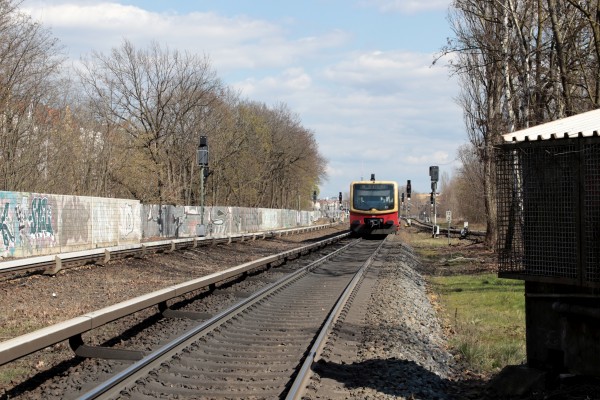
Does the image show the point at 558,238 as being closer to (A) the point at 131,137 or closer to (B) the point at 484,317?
(B) the point at 484,317

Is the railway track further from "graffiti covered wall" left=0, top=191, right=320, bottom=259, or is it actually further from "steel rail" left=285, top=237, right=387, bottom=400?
"graffiti covered wall" left=0, top=191, right=320, bottom=259

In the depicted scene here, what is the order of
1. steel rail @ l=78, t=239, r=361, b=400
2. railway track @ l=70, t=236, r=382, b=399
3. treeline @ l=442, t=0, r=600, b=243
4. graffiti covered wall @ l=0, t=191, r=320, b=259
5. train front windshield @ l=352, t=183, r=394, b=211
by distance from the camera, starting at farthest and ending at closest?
train front windshield @ l=352, t=183, r=394, b=211
graffiti covered wall @ l=0, t=191, r=320, b=259
treeline @ l=442, t=0, r=600, b=243
railway track @ l=70, t=236, r=382, b=399
steel rail @ l=78, t=239, r=361, b=400

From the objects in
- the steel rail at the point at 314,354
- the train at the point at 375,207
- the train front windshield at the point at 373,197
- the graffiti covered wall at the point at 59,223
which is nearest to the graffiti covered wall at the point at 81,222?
the graffiti covered wall at the point at 59,223

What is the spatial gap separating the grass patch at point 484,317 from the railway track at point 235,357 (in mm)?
2164

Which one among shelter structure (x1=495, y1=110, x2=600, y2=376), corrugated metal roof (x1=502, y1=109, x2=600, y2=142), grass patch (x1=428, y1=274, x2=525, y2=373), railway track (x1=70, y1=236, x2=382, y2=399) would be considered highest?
corrugated metal roof (x1=502, y1=109, x2=600, y2=142)

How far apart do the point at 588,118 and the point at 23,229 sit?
22332mm

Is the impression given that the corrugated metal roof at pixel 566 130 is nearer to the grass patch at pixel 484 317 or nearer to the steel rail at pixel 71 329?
the grass patch at pixel 484 317

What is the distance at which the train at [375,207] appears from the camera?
4050 cm

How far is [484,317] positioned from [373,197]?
2899 cm

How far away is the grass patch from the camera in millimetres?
8500

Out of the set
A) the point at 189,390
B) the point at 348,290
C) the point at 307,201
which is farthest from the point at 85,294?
the point at 307,201

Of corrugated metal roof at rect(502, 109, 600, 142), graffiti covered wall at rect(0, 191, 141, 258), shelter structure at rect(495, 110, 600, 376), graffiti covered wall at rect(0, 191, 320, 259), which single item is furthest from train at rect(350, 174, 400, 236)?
corrugated metal roof at rect(502, 109, 600, 142)

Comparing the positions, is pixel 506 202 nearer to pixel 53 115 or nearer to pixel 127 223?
pixel 127 223

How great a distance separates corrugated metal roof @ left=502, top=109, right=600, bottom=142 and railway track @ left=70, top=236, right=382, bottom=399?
313 cm
